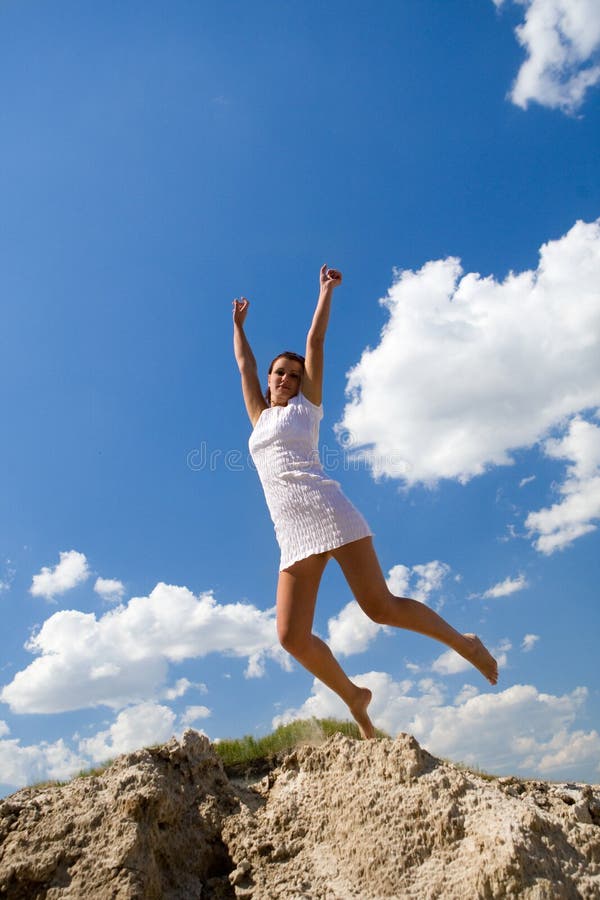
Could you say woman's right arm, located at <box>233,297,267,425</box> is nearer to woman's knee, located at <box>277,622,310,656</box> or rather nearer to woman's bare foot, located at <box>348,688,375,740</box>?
woman's knee, located at <box>277,622,310,656</box>

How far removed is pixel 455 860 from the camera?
224 centimetres

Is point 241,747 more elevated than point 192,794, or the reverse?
point 241,747

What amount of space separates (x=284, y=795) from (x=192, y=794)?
0.43m

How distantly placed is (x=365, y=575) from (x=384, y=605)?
209 millimetres

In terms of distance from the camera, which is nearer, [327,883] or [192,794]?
[327,883]

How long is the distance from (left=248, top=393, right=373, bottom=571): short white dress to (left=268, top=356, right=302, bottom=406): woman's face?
8cm

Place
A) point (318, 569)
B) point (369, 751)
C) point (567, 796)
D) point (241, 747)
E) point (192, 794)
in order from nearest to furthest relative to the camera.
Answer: point (369, 751) < point (192, 794) < point (567, 796) < point (318, 569) < point (241, 747)

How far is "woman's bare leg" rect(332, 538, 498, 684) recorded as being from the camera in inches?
161

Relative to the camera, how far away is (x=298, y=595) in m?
4.05

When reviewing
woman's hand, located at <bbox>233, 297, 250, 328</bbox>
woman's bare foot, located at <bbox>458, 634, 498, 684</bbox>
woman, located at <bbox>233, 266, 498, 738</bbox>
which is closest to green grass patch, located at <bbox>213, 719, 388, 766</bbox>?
woman's bare foot, located at <bbox>458, 634, 498, 684</bbox>

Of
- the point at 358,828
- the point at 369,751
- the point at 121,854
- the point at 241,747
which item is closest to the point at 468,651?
the point at 369,751

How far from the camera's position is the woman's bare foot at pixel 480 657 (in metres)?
4.27

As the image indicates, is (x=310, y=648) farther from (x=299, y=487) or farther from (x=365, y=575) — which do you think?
(x=299, y=487)

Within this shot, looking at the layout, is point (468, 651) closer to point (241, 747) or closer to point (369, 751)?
point (369, 751)
